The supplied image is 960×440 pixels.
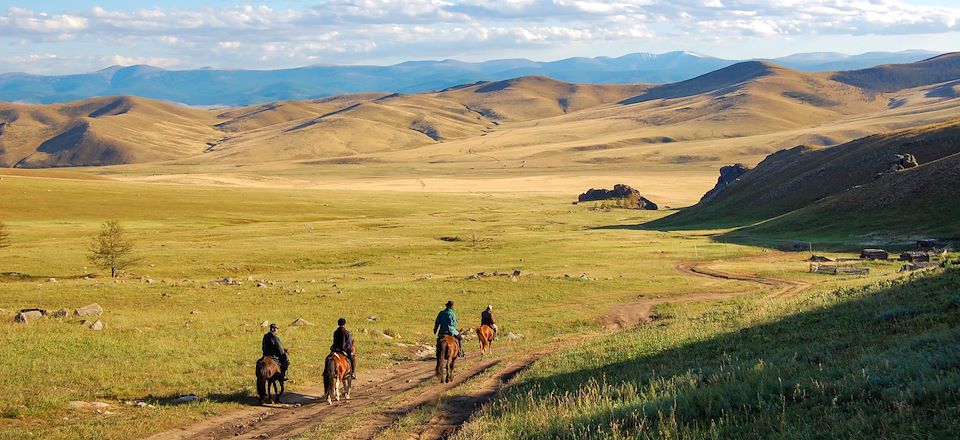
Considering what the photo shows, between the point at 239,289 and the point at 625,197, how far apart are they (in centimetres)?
12224

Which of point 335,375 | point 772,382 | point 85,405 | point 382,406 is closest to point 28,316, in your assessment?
point 85,405

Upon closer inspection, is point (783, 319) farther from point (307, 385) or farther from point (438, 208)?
point (438, 208)

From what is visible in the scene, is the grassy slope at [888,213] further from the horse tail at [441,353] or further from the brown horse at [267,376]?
the brown horse at [267,376]

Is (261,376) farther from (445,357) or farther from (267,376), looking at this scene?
(445,357)

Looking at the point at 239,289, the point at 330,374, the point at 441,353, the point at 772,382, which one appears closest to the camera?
the point at 772,382

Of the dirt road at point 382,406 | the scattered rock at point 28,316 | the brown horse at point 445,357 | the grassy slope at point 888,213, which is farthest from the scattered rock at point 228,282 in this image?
the grassy slope at point 888,213

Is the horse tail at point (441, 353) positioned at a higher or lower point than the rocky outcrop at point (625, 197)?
lower

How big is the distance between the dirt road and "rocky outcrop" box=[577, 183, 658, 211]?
129m

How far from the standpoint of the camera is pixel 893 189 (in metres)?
82.2

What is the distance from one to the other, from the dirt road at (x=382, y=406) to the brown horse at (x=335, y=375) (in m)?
0.39

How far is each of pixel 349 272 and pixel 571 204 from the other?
109287mm

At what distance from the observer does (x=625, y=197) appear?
16162 centimetres

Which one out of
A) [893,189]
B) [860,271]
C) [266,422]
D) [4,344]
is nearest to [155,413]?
[266,422]

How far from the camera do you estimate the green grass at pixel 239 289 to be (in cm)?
2452
